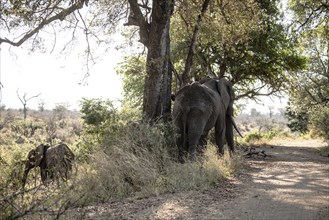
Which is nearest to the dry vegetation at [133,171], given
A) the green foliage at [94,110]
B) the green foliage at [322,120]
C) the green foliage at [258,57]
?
the green foliage at [94,110]

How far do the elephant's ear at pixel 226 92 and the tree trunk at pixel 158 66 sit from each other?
1.65m

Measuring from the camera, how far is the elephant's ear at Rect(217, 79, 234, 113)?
12250mm

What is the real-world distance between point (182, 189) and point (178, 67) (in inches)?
646

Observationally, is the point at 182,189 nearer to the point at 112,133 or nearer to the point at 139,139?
the point at 139,139

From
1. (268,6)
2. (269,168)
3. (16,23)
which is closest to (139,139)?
(269,168)

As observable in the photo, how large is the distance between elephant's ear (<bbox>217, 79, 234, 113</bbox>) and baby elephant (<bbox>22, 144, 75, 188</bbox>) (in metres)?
4.88

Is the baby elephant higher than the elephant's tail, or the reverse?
the elephant's tail

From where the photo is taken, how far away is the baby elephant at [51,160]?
32.5ft

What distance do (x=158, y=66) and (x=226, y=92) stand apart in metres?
2.52

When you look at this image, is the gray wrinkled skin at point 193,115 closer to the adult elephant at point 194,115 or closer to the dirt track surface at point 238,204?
the adult elephant at point 194,115

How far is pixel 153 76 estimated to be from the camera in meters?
11.7

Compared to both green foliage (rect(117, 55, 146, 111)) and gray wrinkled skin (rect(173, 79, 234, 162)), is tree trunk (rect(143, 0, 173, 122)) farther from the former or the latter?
green foliage (rect(117, 55, 146, 111))

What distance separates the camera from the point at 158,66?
11531 millimetres

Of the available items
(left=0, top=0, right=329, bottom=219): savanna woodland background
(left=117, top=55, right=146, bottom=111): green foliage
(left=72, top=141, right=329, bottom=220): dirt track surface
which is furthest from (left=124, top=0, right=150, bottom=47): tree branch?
(left=117, top=55, right=146, bottom=111): green foliage
